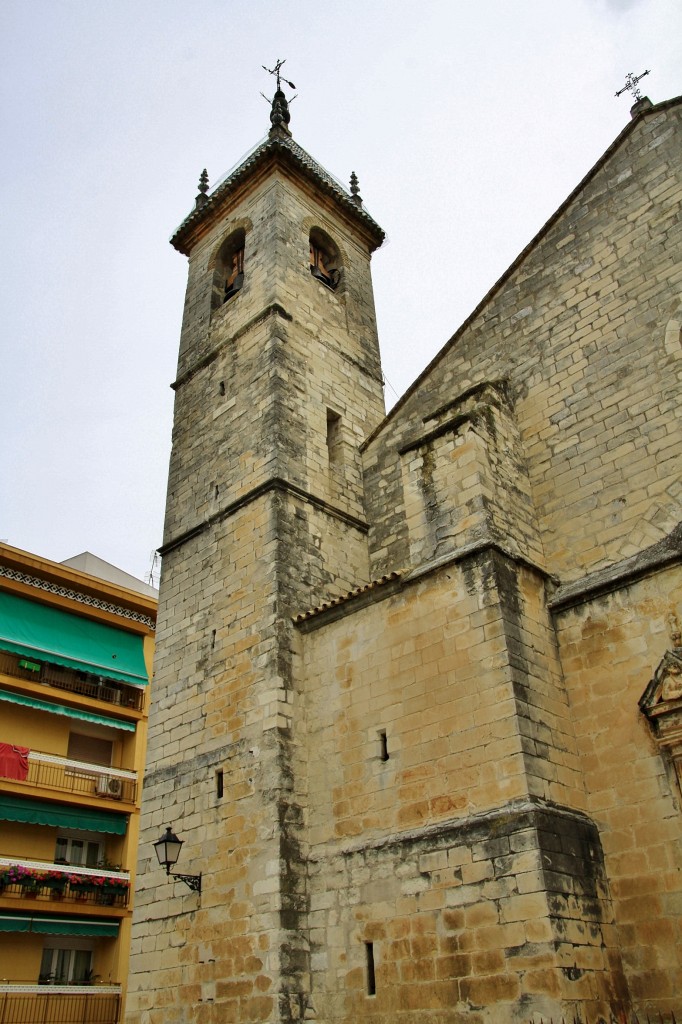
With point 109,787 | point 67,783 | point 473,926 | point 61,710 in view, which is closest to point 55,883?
point 67,783

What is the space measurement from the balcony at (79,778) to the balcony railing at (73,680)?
148 centimetres

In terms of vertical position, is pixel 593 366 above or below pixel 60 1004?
above

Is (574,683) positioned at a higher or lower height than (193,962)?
higher

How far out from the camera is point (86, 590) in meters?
17.8

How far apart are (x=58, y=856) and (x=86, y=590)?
5230 millimetres

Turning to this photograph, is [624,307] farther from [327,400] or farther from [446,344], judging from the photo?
[327,400]

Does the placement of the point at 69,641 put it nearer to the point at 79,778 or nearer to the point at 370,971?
the point at 79,778

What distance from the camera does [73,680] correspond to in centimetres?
1750

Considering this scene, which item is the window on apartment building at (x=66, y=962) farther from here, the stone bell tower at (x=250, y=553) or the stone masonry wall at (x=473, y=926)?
the stone masonry wall at (x=473, y=926)

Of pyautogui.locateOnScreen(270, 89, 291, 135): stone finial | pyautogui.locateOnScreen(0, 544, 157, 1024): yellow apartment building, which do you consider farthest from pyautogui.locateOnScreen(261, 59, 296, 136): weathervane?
pyautogui.locateOnScreen(0, 544, 157, 1024): yellow apartment building

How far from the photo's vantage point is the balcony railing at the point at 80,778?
621 inches

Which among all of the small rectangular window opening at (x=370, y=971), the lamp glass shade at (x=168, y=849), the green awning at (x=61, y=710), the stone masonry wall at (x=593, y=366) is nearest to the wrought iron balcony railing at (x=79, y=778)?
the green awning at (x=61, y=710)

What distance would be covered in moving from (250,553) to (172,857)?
3405 millimetres

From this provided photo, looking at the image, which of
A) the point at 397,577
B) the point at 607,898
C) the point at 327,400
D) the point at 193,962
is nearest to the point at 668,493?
the point at 397,577
